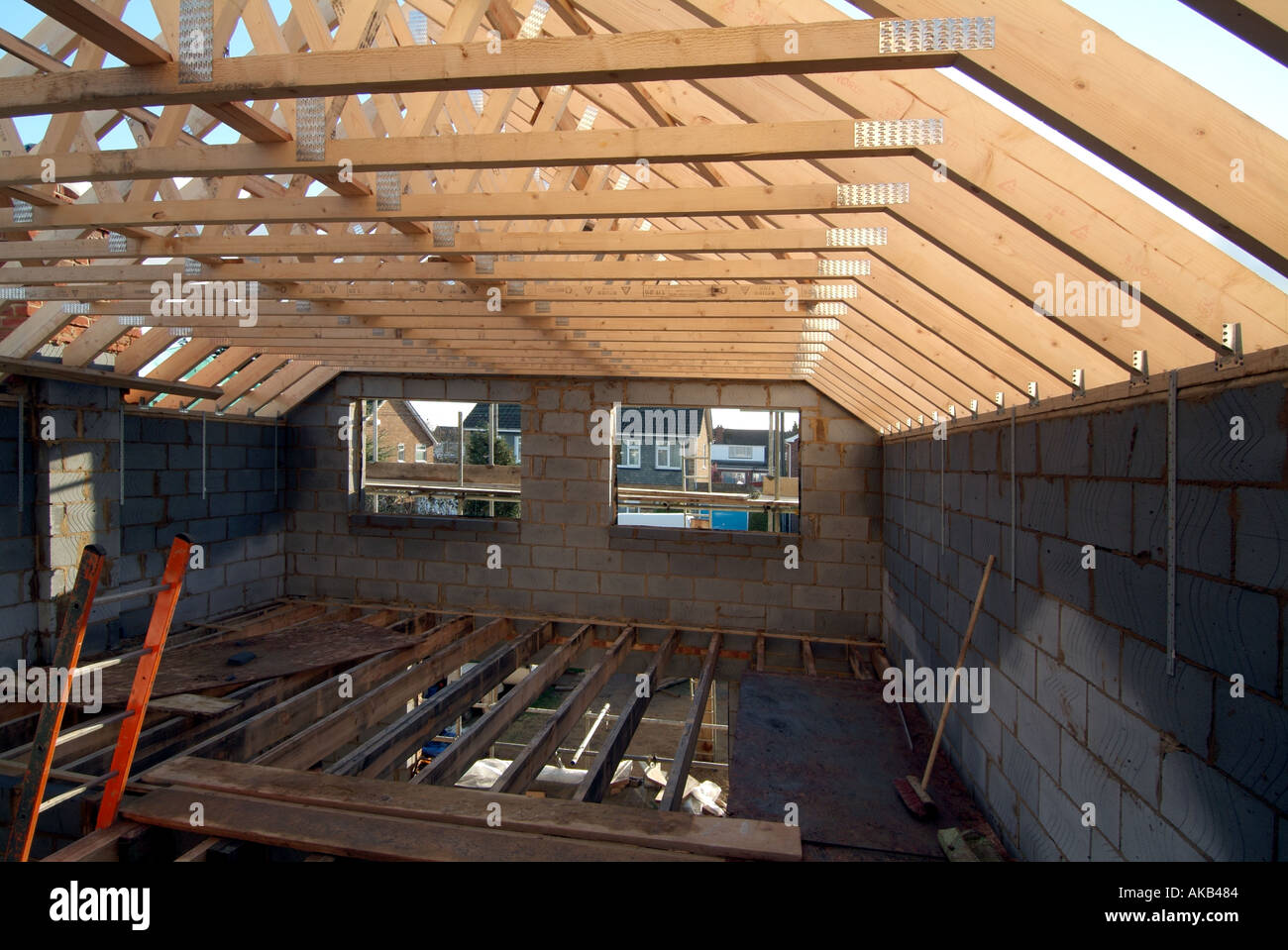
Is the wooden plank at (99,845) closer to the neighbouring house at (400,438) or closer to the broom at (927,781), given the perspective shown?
the broom at (927,781)

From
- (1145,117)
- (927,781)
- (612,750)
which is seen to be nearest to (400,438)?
(612,750)

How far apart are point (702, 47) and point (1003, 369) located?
2.02 m

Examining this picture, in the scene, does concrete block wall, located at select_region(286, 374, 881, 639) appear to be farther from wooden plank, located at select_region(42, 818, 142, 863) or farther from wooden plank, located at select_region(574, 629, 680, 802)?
wooden plank, located at select_region(42, 818, 142, 863)

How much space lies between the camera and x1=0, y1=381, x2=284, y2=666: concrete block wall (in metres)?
5.73

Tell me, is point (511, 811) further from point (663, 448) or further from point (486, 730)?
point (663, 448)

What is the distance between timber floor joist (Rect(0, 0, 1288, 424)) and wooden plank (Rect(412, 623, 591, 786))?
257 cm

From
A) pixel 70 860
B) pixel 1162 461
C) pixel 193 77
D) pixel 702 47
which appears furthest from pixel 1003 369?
pixel 70 860

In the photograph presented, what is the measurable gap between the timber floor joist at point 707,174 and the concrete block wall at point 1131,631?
0.26m

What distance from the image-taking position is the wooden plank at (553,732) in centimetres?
386

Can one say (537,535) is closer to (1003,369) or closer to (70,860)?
(70,860)

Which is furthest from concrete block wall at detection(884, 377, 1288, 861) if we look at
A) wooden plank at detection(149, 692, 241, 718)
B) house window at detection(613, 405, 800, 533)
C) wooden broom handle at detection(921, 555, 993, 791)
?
house window at detection(613, 405, 800, 533)

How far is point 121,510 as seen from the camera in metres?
6.56

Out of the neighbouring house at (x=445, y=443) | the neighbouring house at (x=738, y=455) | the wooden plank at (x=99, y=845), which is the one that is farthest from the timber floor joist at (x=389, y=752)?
the neighbouring house at (x=738, y=455)

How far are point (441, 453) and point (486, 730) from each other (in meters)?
17.1
